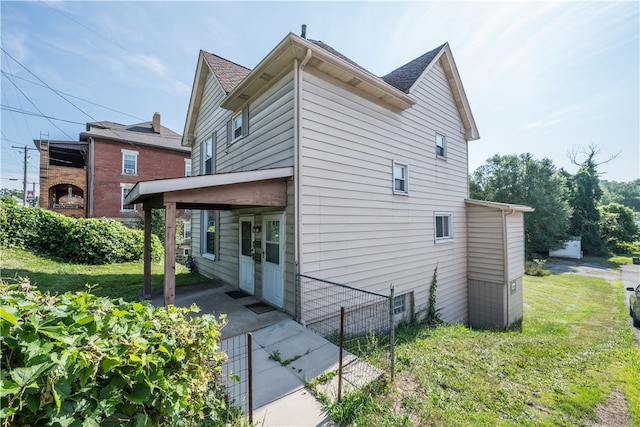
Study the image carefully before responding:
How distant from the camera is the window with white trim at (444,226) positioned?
9493mm

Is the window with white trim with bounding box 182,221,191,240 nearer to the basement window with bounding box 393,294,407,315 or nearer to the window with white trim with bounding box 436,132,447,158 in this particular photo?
the basement window with bounding box 393,294,407,315

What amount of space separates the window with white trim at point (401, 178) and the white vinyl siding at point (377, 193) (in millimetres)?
352

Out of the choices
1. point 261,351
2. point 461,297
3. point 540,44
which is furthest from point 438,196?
point 261,351

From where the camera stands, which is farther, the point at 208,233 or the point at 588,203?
the point at 588,203

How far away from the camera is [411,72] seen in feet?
30.2

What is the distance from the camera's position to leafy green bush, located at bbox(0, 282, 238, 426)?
54.8 inches

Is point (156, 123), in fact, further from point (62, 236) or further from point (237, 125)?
point (237, 125)

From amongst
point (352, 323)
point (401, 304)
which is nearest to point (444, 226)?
point (401, 304)

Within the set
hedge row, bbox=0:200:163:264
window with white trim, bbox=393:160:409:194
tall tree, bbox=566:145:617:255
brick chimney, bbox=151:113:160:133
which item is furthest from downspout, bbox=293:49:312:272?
tall tree, bbox=566:145:617:255

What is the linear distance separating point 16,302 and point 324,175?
5.02 metres

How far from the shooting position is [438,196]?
9.43 meters

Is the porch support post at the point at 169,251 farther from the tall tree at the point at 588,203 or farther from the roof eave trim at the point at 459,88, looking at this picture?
the tall tree at the point at 588,203

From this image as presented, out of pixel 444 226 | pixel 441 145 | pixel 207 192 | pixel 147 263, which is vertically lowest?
pixel 147 263

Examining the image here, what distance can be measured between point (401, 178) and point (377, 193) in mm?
1415
